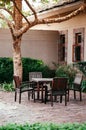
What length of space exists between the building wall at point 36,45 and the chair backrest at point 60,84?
24.0ft

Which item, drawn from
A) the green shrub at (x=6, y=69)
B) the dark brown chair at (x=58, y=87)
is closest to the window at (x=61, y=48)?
the green shrub at (x=6, y=69)

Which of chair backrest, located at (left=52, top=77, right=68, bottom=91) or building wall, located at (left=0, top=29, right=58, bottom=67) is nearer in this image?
chair backrest, located at (left=52, top=77, right=68, bottom=91)

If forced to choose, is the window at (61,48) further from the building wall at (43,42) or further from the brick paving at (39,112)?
the brick paving at (39,112)

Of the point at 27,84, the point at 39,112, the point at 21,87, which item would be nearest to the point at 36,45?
the point at 27,84

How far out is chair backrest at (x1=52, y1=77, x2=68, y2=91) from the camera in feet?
36.2

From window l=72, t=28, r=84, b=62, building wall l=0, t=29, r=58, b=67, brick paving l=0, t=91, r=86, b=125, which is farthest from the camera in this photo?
building wall l=0, t=29, r=58, b=67

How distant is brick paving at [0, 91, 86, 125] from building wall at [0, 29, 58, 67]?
578 centimetres

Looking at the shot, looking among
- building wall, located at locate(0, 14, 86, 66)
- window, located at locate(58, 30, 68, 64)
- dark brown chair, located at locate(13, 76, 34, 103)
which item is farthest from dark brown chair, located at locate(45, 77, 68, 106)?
window, located at locate(58, 30, 68, 64)

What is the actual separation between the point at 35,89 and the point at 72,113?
2764mm

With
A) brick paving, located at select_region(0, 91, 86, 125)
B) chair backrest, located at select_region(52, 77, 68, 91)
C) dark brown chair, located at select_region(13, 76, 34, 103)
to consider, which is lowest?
brick paving, located at select_region(0, 91, 86, 125)

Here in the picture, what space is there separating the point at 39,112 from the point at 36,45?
29.1 ft

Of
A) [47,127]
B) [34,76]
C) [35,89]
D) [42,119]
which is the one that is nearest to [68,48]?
[34,76]

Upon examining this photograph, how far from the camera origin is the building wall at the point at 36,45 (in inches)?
707

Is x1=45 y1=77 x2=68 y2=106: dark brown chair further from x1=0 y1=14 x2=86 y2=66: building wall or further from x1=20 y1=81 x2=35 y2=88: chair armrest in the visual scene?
x1=0 y1=14 x2=86 y2=66: building wall
